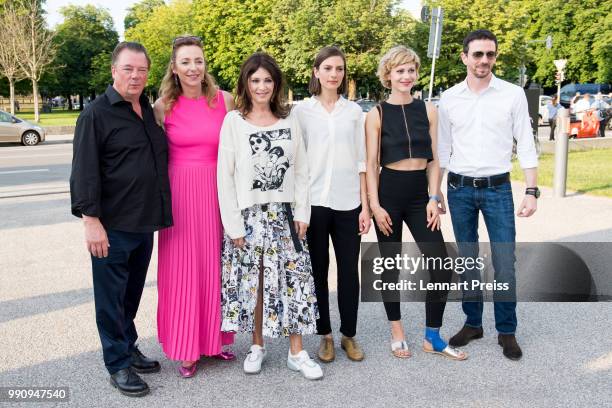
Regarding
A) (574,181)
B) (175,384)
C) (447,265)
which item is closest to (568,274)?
(447,265)

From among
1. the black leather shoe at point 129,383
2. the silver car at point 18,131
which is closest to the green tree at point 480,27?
the silver car at point 18,131

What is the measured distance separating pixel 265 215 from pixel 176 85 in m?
0.99

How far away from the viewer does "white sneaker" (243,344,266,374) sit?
12.4 feet

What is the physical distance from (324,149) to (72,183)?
1.50m

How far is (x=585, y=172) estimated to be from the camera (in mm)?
12453

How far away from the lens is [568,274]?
5879 mm

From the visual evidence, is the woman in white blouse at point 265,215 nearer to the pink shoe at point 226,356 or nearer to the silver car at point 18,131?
the pink shoe at point 226,356

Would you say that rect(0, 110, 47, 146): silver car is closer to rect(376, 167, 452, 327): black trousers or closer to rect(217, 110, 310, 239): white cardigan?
rect(217, 110, 310, 239): white cardigan

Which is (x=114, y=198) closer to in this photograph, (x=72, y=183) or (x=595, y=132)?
(x=72, y=183)

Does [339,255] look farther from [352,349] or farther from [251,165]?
[251,165]

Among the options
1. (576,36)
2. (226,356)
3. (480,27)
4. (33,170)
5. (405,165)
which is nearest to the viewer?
(405,165)

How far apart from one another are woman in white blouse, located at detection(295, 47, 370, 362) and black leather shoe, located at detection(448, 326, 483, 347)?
2.37 ft

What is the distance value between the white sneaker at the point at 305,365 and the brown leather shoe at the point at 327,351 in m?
0.16

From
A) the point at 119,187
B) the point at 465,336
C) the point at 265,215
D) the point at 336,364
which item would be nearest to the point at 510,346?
the point at 465,336
